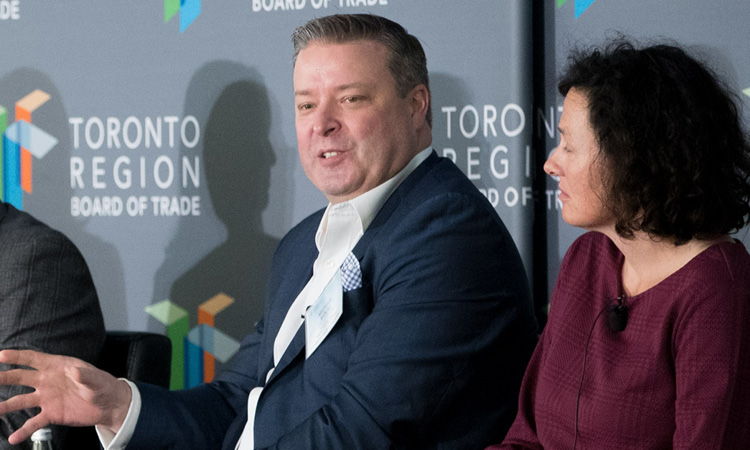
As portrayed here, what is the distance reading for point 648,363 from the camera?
165 centimetres

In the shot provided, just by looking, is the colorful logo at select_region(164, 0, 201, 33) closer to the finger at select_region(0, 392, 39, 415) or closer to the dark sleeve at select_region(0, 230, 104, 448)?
the dark sleeve at select_region(0, 230, 104, 448)

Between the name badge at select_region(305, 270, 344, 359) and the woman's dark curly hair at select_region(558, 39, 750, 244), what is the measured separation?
56 centimetres

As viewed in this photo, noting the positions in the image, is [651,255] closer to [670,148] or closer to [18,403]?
[670,148]

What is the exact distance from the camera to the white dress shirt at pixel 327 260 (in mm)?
2127

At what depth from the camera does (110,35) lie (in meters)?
3.31

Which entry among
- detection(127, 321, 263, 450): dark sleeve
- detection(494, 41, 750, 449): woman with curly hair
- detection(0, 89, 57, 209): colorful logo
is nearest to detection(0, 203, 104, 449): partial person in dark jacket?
detection(127, 321, 263, 450): dark sleeve

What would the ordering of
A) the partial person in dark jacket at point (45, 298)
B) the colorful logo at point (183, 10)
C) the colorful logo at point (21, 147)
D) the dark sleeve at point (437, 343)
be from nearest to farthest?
the dark sleeve at point (437, 343), the partial person in dark jacket at point (45, 298), the colorful logo at point (183, 10), the colorful logo at point (21, 147)

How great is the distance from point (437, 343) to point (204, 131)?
1543 millimetres

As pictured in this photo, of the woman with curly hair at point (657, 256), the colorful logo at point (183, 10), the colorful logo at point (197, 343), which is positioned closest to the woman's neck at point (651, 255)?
the woman with curly hair at point (657, 256)

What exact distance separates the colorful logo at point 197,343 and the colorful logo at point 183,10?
0.86 m

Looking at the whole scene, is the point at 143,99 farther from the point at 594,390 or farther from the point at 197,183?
the point at 594,390

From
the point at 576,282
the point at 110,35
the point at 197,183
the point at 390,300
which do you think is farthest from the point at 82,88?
the point at 576,282

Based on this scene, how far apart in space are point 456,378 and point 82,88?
1953mm

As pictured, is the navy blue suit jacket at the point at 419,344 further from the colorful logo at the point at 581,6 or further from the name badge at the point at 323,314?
the colorful logo at the point at 581,6
